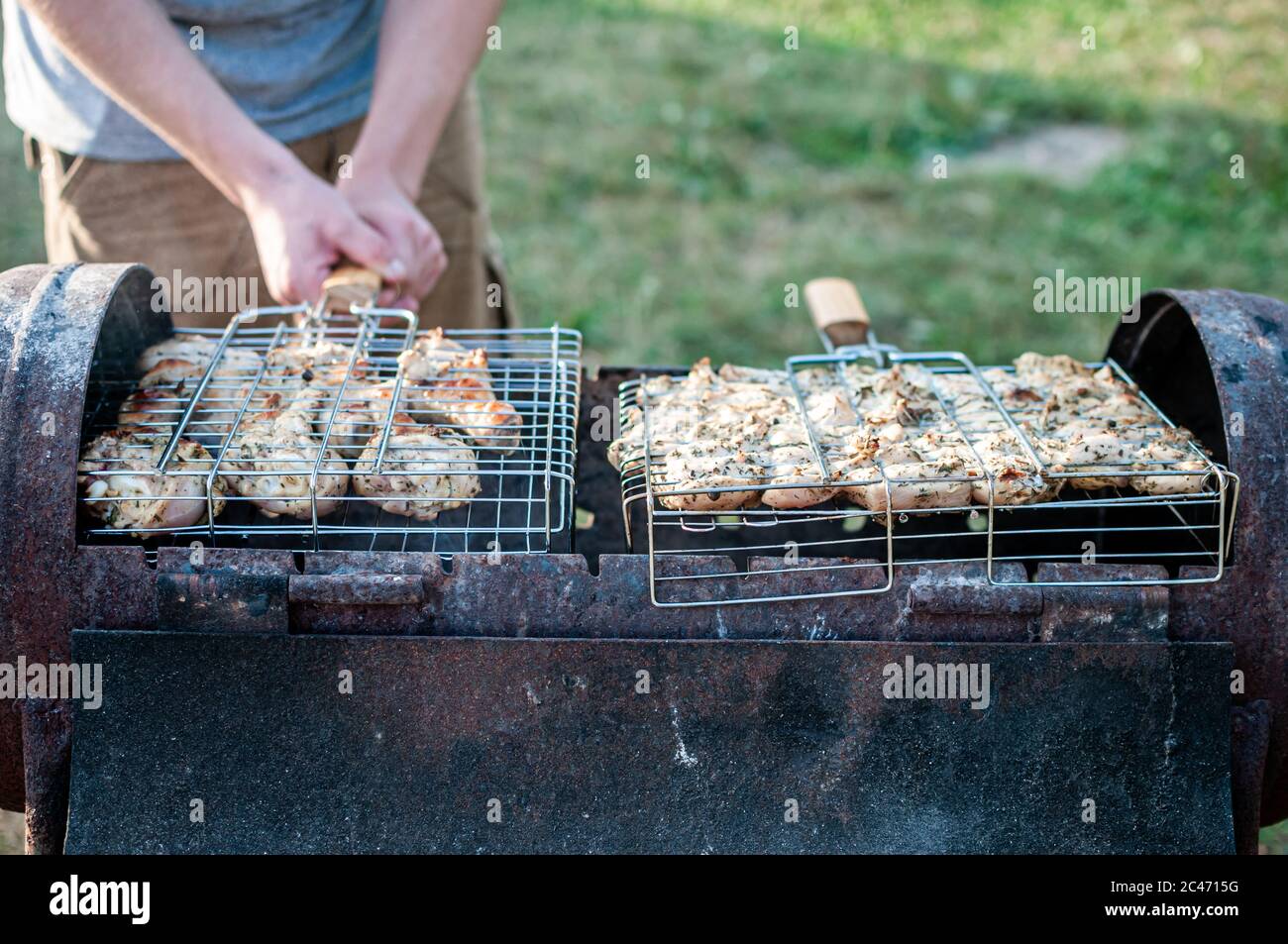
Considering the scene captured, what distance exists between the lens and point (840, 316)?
9.87ft

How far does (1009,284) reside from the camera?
6520 millimetres

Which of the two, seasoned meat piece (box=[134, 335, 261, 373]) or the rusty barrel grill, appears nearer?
the rusty barrel grill

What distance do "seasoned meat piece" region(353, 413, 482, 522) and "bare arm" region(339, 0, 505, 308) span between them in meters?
0.87

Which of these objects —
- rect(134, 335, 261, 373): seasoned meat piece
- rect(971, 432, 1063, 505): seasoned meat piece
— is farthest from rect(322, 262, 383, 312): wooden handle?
rect(971, 432, 1063, 505): seasoned meat piece

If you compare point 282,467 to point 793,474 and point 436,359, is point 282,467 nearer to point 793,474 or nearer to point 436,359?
point 436,359

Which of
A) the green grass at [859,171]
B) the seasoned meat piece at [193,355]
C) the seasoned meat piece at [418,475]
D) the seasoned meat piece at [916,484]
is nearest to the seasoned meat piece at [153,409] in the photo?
the seasoned meat piece at [193,355]

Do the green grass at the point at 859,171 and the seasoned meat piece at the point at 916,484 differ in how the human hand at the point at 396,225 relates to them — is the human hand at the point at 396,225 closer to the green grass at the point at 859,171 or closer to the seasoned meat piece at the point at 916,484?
the seasoned meat piece at the point at 916,484

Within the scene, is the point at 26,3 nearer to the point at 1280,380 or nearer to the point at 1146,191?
the point at 1280,380

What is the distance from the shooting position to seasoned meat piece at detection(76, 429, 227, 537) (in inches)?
83.7

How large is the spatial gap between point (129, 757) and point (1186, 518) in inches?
79.9

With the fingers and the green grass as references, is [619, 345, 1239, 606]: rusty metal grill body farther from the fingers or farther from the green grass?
the green grass

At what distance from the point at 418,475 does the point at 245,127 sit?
1216mm

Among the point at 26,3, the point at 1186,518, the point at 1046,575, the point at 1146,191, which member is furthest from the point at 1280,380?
the point at 1146,191

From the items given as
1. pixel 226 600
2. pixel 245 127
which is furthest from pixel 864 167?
pixel 226 600
